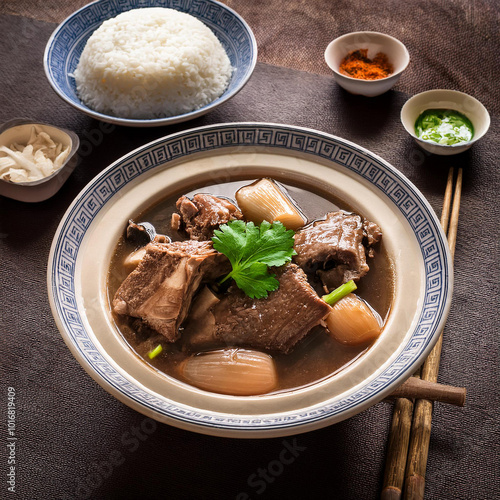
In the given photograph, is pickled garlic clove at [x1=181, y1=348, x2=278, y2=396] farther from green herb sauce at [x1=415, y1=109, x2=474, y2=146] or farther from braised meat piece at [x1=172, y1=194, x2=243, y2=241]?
green herb sauce at [x1=415, y1=109, x2=474, y2=146]

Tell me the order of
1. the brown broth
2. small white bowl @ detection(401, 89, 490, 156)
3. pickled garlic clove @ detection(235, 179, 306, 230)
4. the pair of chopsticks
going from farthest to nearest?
small white bowl @ detection(401, 89, 490, 156) < pickled garlic clove @ detection(235, 179, 306, 230) < the brown broth < the pair of chopsticks

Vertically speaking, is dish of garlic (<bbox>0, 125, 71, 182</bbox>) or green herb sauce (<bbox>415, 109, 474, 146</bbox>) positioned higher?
dish of garlic (<bbox>0, 125, 71, 182</bbox>)

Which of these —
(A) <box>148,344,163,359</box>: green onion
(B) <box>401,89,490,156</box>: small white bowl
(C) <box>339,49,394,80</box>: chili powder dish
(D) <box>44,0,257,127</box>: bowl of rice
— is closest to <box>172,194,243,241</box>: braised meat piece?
(A) <box>148,344,163,359</box>: green onion

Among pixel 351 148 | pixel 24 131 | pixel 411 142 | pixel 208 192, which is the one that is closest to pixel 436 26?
pixel 411 142

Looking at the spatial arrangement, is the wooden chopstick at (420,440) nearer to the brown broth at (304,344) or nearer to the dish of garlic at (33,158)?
the brown broth at (304,344)

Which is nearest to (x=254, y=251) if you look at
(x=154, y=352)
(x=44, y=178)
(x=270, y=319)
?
(x=270, y=319)

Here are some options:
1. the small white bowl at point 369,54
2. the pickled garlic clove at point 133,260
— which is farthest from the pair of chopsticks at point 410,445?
the small white bowl at point 369,54

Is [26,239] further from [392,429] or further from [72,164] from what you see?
[392,429]
